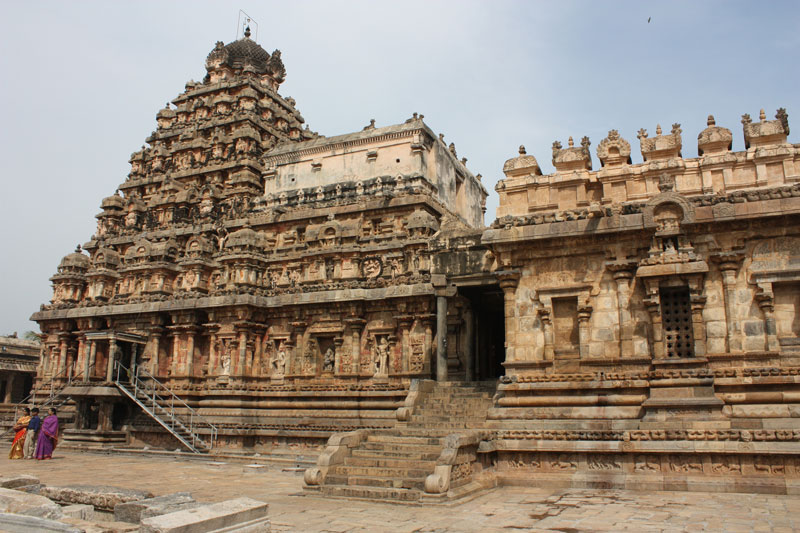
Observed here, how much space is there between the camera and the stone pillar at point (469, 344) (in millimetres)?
22859

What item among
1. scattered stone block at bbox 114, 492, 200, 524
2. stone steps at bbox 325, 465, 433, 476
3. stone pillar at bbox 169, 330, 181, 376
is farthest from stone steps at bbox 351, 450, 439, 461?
stone pillar at bbox 169, 330, 181, 376

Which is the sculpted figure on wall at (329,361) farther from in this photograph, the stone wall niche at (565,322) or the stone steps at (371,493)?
the stone steps at (371,493)

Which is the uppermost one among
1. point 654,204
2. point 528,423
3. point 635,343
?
point 654,204

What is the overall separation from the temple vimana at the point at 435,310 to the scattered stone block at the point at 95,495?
424cm

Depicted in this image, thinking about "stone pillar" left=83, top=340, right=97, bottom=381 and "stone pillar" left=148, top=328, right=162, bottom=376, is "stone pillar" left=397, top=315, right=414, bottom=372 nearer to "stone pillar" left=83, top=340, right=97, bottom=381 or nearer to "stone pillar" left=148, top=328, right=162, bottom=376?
"stone pillar" left=148, top=328, right=162, bottom=376

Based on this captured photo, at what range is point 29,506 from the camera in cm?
926

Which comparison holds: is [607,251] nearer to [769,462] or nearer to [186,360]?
[769,462]

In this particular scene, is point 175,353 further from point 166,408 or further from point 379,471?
point 379,471

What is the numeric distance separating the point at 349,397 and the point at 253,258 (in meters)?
7.80

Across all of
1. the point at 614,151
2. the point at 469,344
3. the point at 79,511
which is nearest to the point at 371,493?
the point at 79,511

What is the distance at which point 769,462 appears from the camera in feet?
44.0

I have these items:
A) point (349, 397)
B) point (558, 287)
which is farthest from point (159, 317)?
point (558, 287)

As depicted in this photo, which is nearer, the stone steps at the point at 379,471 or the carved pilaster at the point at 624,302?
the stone steps at the point at 379,471

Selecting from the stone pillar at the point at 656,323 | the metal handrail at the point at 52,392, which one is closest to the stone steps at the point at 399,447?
the stone pillar at the point at 656,323
